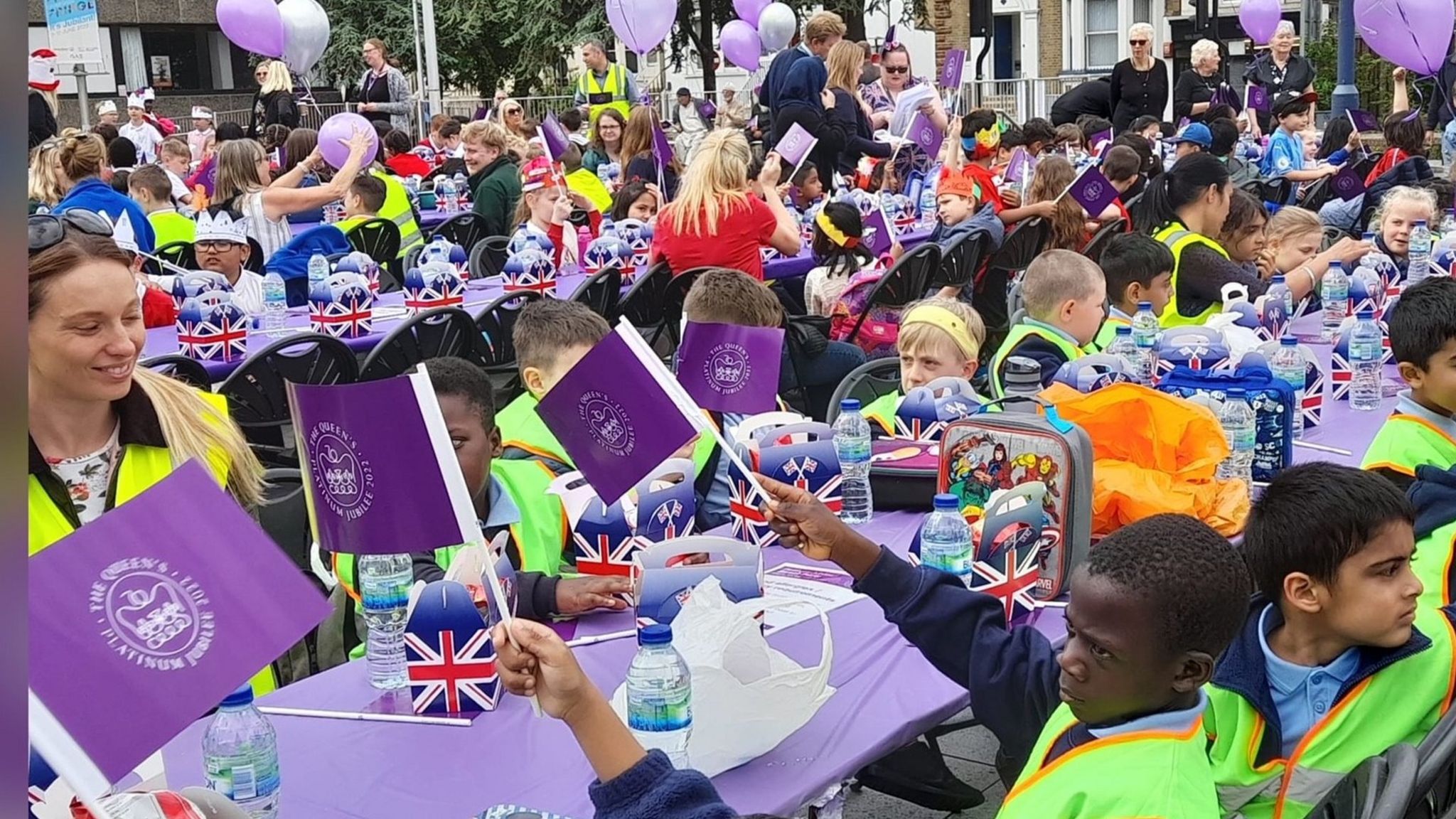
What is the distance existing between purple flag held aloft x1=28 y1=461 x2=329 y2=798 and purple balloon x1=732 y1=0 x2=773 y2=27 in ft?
62.3

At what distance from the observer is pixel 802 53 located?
11.6 metres

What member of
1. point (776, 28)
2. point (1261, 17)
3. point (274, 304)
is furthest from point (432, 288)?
point (1261, 17)

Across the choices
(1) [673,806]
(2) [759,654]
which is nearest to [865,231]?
(2) [759,654]

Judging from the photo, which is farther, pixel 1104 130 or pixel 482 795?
pixel 1104 130

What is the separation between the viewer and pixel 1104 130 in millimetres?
13117

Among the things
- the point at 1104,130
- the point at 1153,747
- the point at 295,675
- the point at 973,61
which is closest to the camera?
the point at 1153,747

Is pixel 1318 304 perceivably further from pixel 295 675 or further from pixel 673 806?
pixel 673 806

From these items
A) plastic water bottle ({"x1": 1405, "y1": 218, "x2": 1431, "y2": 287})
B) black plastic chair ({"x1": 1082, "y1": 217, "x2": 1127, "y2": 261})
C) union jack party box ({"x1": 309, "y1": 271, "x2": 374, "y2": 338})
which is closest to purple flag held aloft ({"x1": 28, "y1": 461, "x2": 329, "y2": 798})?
union jack party box ({"x1": 309, "y1": 271, "x2": 374, "y2": 338})

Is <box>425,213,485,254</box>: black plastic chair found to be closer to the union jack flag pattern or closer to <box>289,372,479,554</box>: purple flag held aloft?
the union jack flag pattern

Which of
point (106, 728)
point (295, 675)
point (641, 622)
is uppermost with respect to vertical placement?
point (106, 728)

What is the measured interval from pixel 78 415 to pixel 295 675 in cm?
71

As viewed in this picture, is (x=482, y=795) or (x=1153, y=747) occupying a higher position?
(x=1153, y=747)

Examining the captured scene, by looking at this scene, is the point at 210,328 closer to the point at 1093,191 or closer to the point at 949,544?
the point at 949,544

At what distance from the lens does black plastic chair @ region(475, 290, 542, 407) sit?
20.2ft
